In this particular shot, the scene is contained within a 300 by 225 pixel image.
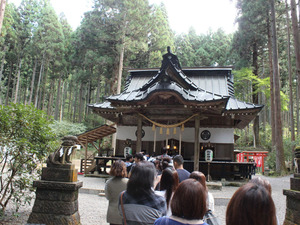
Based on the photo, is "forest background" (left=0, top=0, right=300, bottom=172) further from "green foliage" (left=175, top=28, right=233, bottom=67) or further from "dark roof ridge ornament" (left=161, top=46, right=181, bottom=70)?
"dark roof ridge ornament" (left=161, top=46, right=181, bottom=70)

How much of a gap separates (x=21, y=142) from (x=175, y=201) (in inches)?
162

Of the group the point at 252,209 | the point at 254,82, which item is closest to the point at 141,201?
the point at 252,209

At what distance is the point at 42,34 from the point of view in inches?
1024

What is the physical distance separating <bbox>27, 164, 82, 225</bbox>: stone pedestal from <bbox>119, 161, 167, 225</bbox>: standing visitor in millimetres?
2364

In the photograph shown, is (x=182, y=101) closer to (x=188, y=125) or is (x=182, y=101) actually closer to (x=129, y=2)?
(x=188, y=125)

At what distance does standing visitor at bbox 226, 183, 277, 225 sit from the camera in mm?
1397

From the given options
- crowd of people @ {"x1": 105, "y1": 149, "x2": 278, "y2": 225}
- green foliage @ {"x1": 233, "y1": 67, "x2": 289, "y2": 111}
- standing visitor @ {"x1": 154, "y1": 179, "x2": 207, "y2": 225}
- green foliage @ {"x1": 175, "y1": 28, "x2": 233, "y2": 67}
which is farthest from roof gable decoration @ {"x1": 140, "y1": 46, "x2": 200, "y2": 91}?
green foliage @ {"x1": 175, "y1": 28, "x2": 233, "y2": 67}

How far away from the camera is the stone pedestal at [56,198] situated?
4363mm

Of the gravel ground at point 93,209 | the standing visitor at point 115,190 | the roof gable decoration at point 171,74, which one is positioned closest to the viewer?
the standing visitor at point 115,190

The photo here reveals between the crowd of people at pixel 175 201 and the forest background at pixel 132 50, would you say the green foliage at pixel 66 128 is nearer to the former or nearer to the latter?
the forest background at pixel 132 50

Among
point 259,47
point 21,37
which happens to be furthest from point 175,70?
point 21,37

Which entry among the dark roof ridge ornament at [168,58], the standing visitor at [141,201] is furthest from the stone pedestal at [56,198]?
the dark roof ridge ornament at [168,58]

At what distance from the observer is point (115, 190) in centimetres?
320

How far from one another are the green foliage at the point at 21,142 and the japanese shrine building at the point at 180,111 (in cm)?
529
